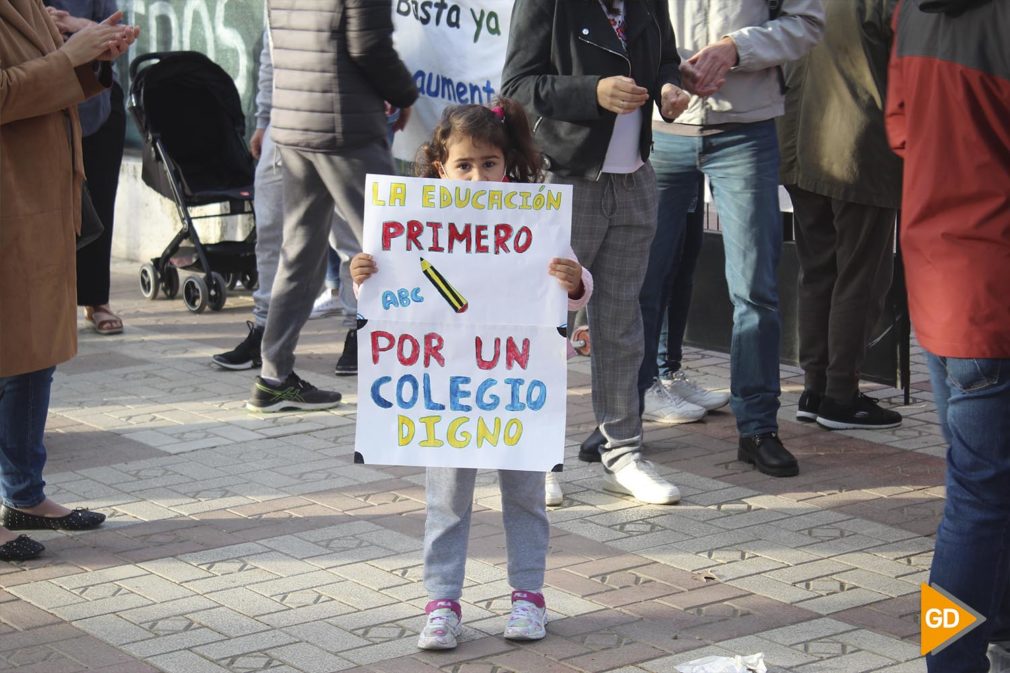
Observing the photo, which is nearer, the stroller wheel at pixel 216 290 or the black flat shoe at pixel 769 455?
the black flat shoe at pixel 769 455

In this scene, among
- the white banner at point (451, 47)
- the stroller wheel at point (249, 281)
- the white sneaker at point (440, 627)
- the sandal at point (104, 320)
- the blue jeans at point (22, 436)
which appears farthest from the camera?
the stroller wheel at point (249, 281)

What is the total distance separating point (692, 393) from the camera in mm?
7203

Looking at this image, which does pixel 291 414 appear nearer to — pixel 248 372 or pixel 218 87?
pixel 248 372

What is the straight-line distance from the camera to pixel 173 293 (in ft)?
34.0

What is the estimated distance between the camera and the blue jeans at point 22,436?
17.2 ft

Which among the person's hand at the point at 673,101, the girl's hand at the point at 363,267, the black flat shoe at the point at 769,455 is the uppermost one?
the person's hand at the point at 673,101

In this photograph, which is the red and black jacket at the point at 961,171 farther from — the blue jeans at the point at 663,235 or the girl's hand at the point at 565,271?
the blue jeans at the point at 663,235

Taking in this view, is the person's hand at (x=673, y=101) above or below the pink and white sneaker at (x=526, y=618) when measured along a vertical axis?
above

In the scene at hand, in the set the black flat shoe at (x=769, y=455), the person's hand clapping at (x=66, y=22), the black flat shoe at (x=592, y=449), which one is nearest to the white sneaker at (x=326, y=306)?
the black flat shoe at (x=592, y=449)

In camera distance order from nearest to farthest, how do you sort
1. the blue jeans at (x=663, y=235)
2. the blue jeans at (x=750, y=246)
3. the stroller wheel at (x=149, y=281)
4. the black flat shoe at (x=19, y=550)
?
the black flat shoe at (x=19, y=550)
the blue jeans at (x=750, y=246)
the blue jeans at (x=663, y=235)
the stroller wheel at (x=149, y=281)

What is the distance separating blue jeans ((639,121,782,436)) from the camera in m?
6.14

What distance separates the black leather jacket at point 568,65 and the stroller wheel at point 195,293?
4.52 meters

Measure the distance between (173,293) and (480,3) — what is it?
9.80 feet

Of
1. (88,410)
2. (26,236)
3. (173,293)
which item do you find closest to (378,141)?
(88,410)
